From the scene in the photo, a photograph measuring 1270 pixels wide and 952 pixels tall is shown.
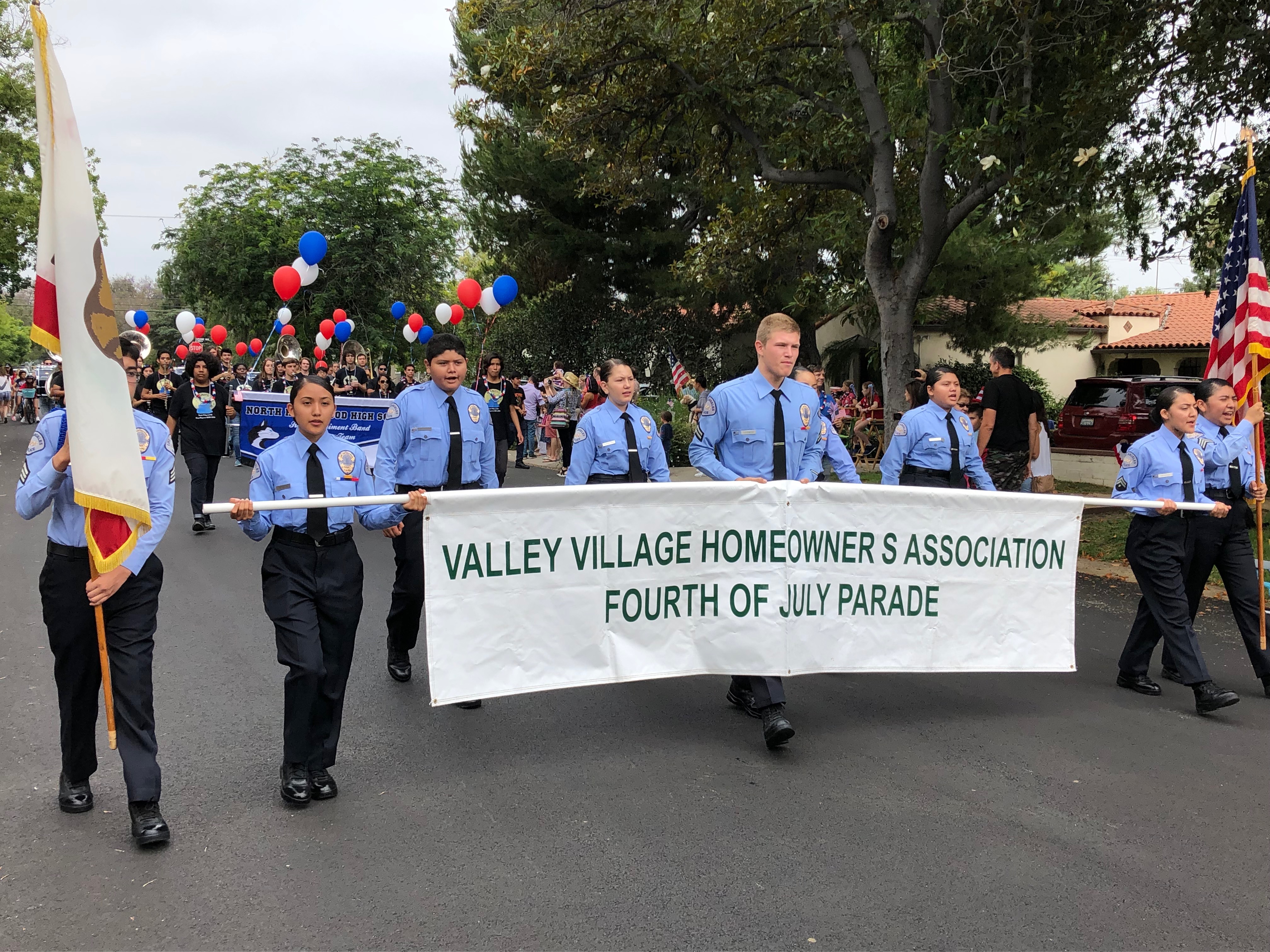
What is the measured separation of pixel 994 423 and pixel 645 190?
1556 centimetres

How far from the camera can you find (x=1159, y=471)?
5875mm

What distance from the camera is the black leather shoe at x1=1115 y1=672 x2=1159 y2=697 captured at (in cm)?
593

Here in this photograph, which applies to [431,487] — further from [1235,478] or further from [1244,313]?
[1244,313]

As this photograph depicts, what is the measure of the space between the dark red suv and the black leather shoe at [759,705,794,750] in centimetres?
1518

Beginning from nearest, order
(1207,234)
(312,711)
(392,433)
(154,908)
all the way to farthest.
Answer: (154,908)
(312,711)
(392,433)
(1207,234)

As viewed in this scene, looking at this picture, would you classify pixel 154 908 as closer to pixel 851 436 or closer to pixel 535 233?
pixel 851 436

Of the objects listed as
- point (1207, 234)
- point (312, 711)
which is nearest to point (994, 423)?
point (1207, 234)

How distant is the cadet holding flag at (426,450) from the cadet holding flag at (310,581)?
1328 millimetres

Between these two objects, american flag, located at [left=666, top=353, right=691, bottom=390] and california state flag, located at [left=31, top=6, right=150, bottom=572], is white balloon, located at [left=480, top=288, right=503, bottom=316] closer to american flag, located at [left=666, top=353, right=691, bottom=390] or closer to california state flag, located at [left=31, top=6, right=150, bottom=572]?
american flag, located at [left=666, top=353, right=691, bottom=390]

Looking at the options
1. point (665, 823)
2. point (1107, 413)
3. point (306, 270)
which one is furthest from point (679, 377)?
point (665, 823)

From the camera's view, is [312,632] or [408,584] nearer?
[312,632]

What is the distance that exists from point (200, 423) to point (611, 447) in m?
6.60

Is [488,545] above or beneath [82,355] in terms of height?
beneath

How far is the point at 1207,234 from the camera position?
44.2ft
